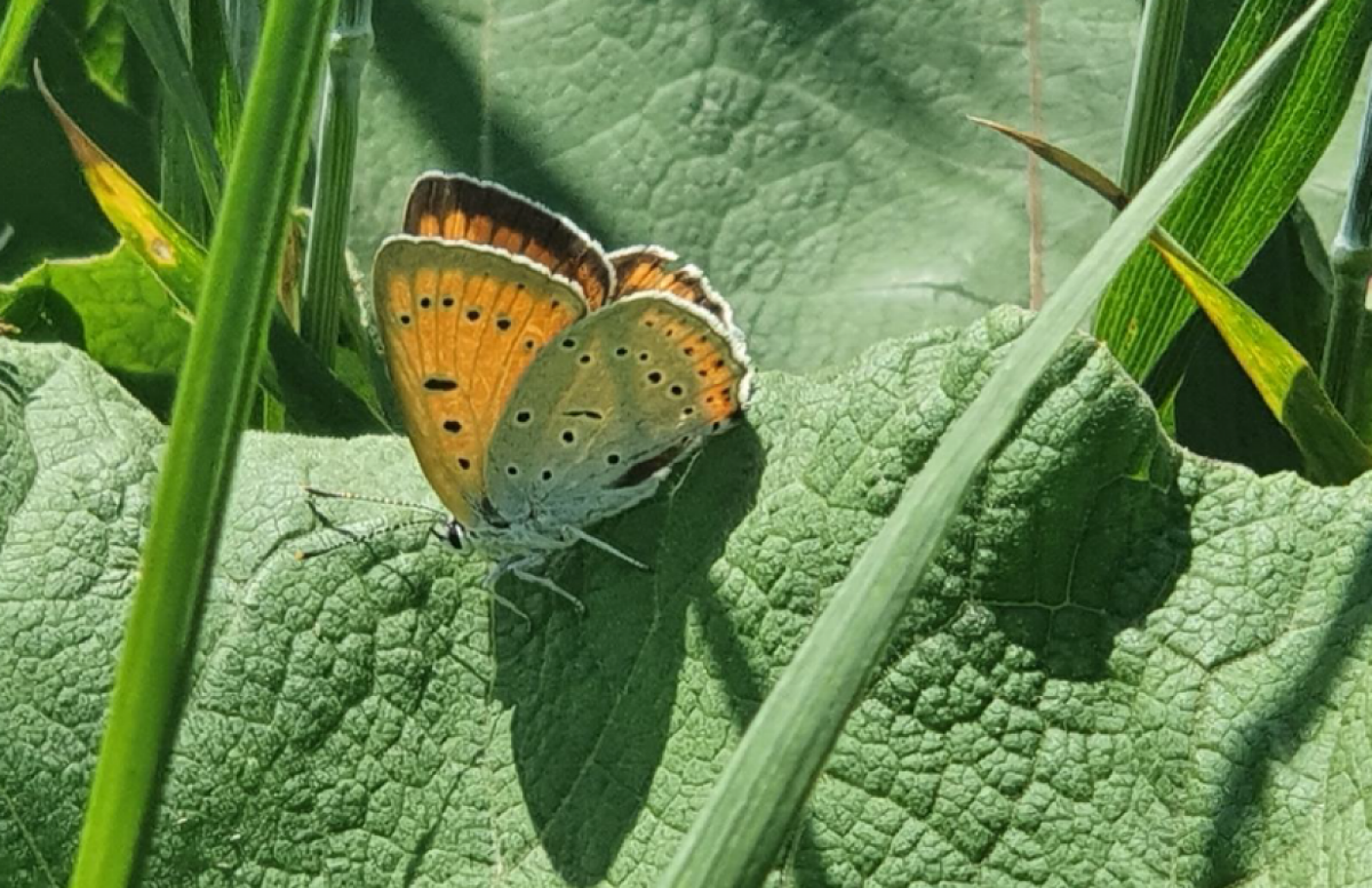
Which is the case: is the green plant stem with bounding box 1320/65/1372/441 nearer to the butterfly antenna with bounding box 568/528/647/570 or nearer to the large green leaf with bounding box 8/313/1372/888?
the large green leaf with bounding box 8/313/1372/888

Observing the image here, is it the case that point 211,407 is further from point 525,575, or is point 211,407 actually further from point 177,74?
point 177,74

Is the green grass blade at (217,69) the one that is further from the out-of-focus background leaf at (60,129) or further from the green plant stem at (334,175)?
the out-of-focus background leaf at (60,129)

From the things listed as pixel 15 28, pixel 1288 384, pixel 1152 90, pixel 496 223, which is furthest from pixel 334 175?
pixel 1288 384

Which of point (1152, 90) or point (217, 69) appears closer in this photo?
point (1152, 90)

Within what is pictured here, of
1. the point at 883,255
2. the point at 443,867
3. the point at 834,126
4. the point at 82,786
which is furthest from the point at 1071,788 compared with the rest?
the point at 834,126

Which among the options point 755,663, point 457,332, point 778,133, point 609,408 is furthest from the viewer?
point 778,133

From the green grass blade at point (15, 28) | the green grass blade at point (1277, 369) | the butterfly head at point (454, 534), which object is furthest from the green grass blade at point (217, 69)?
the green grass blade at point (1277, 369)

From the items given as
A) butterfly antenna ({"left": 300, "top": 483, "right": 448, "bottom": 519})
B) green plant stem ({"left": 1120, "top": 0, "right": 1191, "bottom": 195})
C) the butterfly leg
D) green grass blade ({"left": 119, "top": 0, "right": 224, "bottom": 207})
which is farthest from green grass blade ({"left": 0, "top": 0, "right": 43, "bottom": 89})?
green plant stem ({"left": 1120, "top": 0, "right": 1191, "bottom": 195})
